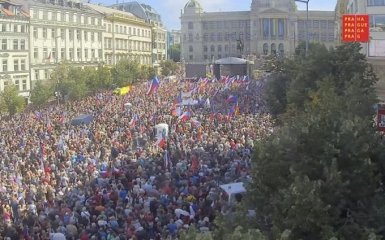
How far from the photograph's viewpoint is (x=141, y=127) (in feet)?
109

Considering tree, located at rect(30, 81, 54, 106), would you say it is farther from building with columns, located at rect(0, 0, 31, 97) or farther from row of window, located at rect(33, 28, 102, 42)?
row of window, located at rect(33, 28, 102, 42)

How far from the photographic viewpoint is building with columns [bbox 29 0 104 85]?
70938 mm

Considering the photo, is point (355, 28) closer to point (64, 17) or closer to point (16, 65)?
point (16, 65)

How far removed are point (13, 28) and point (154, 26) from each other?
51.4 m

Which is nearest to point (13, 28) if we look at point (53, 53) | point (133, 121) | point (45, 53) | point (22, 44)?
point (22, 44)

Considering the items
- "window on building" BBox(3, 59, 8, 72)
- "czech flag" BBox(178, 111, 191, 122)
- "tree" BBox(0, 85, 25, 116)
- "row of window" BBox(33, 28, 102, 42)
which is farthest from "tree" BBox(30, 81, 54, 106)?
"czech flag" BBox(178, 111, 191, 122)

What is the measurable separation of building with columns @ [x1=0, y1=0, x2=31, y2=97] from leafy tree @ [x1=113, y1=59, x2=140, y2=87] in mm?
9663

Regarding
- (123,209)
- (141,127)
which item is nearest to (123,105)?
(141,127)

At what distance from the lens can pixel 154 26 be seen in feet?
381

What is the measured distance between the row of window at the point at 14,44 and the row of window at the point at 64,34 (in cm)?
264

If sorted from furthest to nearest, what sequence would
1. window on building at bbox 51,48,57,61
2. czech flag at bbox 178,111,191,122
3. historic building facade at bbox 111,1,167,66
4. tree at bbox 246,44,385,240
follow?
historic building facade at bbox 111,1,167,66, window on building at bbox 51,48,57,61, czech flag at bbox 178,111,191,122, tree at bbox 246,44,385,240

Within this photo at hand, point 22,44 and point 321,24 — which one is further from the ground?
point 321,24

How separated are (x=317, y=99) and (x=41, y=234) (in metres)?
10.8

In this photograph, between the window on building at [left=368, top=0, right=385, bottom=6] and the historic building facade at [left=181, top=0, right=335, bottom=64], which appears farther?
the historic building facade at [left=181, top=0, right=335, bottom=64]
